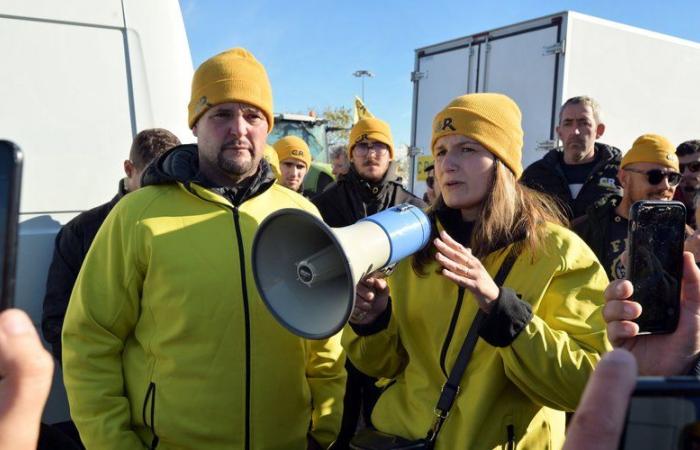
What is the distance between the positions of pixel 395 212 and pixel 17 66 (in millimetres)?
1968

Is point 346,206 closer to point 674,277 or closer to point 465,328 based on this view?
point 465,328

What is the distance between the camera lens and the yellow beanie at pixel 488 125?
6.81 ft

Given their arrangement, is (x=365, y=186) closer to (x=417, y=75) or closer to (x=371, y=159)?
(x=371, y=159)

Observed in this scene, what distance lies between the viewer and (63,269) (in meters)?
2.59

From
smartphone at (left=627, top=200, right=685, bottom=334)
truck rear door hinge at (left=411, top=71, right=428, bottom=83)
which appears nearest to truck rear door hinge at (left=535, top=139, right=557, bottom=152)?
truck rear door hinge at (left=411, top=71, right=428, bottom=83)

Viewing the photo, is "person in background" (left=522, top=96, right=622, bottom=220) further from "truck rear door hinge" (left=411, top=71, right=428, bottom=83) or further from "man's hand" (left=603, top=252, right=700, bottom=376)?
"truck rear door hinge" (left=411, top=71, right=428, bottom=83)

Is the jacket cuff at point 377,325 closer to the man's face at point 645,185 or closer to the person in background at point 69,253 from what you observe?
the person in background at point 69,253

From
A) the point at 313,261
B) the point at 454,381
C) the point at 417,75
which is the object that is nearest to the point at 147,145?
the point at 313,261

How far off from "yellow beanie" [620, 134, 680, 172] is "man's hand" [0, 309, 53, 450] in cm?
357

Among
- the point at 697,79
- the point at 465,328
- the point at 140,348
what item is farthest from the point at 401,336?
the point at 697,79

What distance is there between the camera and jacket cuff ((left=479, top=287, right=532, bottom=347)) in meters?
1.64

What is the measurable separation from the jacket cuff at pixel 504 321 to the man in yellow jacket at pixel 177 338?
82 centimetres

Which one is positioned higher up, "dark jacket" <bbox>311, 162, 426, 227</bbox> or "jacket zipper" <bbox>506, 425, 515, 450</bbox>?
"dark jacket" <bbox>311, 162, 426, 227</bbox>

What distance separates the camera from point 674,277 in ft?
5.07
